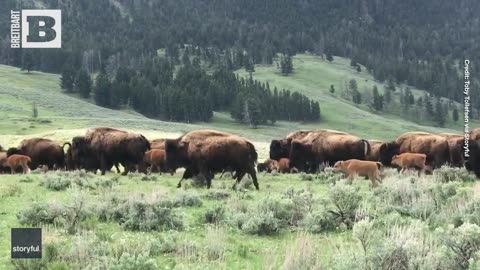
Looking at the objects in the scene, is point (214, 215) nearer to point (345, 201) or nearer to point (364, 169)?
point (345, 201)

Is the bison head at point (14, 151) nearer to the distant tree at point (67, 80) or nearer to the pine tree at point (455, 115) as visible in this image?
the distant tree at point (67, 80)

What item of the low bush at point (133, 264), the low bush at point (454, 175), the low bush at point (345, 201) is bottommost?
the low bush at point (454, 175)

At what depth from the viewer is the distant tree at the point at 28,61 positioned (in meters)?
145

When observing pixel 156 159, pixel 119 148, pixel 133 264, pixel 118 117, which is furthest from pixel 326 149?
pixel 118 117

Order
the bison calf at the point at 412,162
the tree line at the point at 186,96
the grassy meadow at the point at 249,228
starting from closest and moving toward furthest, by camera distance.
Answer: the grassy meadow at the point at 249,228
the bison calf at the point at 412,162
the tree line at the point at 186,96

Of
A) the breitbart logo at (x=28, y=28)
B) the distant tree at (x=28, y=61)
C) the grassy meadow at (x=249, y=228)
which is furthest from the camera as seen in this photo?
the distant tree at (x=28, y=61)

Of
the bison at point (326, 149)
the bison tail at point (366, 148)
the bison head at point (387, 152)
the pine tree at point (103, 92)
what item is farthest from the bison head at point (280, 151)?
the pine tree at point (103, 92)

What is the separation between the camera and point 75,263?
775 cm

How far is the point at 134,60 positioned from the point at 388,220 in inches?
6941

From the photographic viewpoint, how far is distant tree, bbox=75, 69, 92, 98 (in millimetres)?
131875

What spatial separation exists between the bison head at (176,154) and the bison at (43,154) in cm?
928

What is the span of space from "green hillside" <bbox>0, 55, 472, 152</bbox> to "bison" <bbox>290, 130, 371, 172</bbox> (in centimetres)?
3336

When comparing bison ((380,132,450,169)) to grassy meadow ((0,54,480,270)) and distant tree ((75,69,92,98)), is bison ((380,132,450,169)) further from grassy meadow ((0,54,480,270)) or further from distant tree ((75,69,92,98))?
distant tree ((75,69,92,98))

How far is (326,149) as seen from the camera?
26969 millimetres
